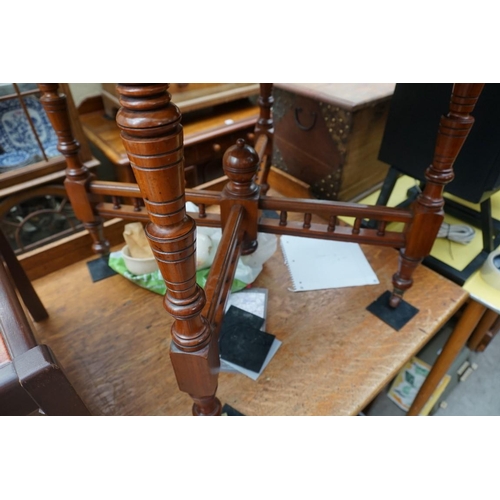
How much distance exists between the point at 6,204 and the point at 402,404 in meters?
1.28

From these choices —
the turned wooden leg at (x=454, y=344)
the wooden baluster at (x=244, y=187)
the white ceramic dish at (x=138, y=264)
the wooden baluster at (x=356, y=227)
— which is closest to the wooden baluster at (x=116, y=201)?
the white ceramic dish at (x=138, y=264)

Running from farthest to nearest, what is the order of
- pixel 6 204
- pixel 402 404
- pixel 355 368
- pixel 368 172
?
pixel 402 404 < pixel 368 172 < pixel 6 204 < pixel 355 368

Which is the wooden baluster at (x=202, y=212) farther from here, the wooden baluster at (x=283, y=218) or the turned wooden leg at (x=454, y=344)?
the turned wooden leg at (x=454, y=344)

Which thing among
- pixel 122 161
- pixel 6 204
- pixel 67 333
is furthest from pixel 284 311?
pixel 6 204

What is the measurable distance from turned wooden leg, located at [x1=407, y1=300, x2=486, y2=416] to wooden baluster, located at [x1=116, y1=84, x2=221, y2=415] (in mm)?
675

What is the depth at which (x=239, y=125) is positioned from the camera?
4.25 ft

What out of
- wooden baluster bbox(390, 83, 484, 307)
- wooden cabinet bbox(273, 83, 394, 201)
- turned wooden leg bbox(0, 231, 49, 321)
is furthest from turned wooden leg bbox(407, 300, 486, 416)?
turned wooden leg bbox(0, 231, 49, 321)

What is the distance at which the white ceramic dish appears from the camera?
0.78 meters

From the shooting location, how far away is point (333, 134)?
91 centimetres

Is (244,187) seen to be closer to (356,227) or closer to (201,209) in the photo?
(201,209)

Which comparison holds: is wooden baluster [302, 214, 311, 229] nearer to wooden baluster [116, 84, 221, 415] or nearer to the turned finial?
the turned finial
